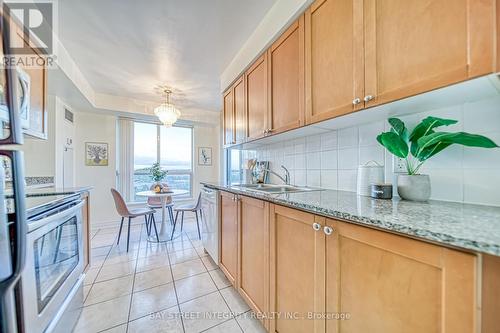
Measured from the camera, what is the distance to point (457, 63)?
71cm

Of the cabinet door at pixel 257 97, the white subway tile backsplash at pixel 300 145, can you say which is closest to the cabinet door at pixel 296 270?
the white subway tile backsplash at pixel 300 145

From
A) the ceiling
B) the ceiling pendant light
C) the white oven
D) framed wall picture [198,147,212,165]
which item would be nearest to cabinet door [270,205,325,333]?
the white oven

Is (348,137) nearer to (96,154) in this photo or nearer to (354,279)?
(354,279)

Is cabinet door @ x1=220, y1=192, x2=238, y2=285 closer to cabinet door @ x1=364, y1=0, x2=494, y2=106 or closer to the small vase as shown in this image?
the small vase

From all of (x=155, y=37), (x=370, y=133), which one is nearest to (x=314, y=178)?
(x=370, y=133)

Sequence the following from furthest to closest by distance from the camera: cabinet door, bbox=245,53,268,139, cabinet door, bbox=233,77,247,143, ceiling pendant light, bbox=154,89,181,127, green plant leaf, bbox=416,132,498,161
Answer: ceiling pendant light, bbox=154,89,181,127 → cabinet door, bbox=233,77,247,143 → cabinet door, bbox=245,53,268,139 → green plant leaf, bbox=416,132,498,161

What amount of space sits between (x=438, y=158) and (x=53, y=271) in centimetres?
222

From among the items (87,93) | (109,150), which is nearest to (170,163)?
(109,150)

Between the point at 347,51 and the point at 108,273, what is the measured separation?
2.91m

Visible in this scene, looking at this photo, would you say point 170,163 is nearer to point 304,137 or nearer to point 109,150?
point 109,150

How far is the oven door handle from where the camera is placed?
0.91 metres

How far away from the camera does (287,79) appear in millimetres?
1539

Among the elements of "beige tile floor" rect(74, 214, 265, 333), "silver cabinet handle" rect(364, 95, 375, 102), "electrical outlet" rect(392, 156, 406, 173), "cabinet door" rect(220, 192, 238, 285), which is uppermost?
"silver cabinet handle" rect(364, 95, 375, 102)

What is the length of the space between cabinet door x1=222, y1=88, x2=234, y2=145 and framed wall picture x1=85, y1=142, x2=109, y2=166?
271 centimetres
